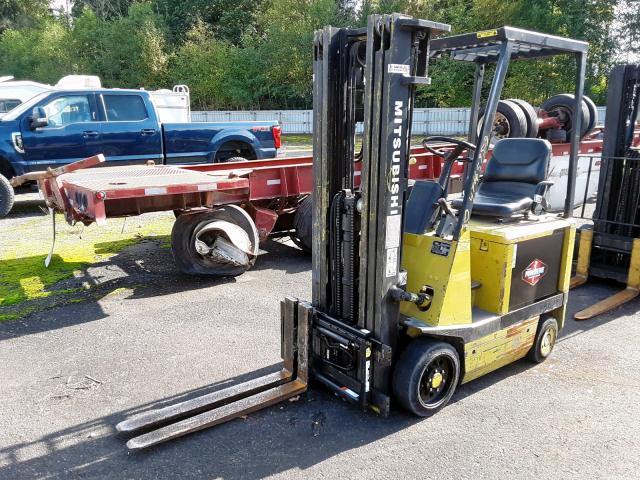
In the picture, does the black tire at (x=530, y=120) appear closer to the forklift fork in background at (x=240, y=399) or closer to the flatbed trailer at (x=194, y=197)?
the flatbed trailer at (x=194, y=197)

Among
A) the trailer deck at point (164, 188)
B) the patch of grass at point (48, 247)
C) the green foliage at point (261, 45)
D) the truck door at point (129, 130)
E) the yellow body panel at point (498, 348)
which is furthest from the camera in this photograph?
the green foliage at point (261, 45)

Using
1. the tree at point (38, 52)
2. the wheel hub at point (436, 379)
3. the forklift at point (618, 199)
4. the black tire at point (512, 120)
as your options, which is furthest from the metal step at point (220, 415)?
the tree at point (38, 52)

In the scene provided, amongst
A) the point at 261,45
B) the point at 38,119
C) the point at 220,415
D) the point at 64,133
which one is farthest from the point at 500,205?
the point at 261,45

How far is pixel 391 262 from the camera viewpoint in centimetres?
352

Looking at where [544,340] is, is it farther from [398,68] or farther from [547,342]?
[398,68]

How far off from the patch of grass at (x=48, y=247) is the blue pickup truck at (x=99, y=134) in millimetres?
1276

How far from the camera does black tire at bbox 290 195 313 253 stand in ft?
24.4


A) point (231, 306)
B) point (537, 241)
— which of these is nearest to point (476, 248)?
point (537, 241)

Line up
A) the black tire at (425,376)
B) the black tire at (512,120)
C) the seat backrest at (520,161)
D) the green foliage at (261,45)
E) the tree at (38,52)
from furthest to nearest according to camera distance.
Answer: the tree at (38,52)
the green foliage at (261,45)
the black tire at (512,120)
the seat backrest at (520,161)
the black tire at (425,376)

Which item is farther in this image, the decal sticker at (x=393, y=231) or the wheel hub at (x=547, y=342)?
the wheel hub at (x=547, y=342)

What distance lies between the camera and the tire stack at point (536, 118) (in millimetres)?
8055

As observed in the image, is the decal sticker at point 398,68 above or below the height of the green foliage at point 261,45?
below

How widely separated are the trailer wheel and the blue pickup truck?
522cm

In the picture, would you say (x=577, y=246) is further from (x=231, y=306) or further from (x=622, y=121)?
(x=231, y=306)
